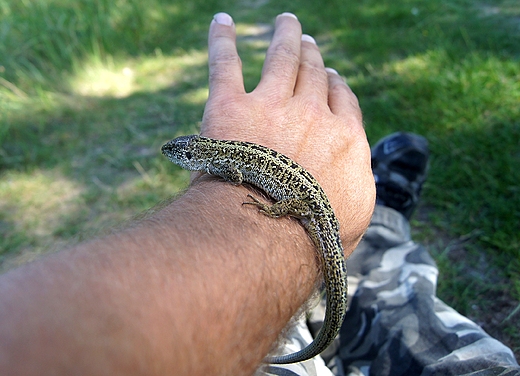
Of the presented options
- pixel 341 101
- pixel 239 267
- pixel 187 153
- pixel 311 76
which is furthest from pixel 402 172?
pixel 239 267

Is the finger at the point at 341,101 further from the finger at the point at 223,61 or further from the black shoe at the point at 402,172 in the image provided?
the black shoe at the point at 402,172

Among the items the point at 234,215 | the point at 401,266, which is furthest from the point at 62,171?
the point at 401,266

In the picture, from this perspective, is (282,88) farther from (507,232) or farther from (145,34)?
(145,34)

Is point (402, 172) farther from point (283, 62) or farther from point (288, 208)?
point (288, 208)

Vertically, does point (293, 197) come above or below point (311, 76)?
below

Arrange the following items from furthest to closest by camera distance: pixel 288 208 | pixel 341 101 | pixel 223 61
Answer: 1. pixel 223 61
2. pixel 341 101
3. pixel 288 208
